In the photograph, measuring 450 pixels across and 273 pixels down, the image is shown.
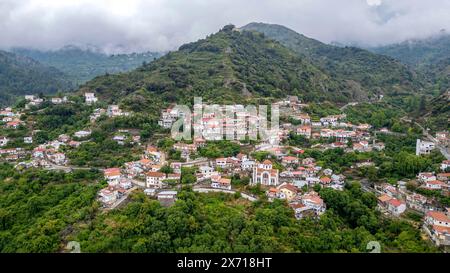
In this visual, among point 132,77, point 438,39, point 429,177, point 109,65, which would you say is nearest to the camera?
point 429,177

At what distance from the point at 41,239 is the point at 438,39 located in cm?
12262

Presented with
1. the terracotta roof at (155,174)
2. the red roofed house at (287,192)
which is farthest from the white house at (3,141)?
the red roofed house at (287,192)

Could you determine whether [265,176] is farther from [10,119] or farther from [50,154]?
[10,119]

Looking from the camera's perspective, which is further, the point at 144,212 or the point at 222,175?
the point at 222,175

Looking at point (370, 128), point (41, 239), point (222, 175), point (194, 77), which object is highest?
point (194, 77)

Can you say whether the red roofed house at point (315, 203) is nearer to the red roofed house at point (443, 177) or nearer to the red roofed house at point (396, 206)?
the red roofed house at point (396, 206)

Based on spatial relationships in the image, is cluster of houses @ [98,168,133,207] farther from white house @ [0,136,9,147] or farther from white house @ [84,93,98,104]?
white house @ [84,93,98,104]

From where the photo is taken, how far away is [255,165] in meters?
19.4

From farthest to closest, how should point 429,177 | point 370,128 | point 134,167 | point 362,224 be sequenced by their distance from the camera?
1. point 370,128
2. point 134,167
3. point 429,177
4. point 362,224

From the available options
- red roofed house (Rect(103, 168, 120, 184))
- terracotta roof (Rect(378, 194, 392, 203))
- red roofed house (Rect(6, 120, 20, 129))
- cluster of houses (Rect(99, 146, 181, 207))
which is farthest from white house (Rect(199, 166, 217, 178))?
red roofed house (Rect(6, 120, 20, 129))

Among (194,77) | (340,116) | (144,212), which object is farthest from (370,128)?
(144,212)

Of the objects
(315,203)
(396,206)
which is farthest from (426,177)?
(315,203)

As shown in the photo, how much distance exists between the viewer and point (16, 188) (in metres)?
18.8

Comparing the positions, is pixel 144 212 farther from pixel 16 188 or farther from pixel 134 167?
pixel 16 188
